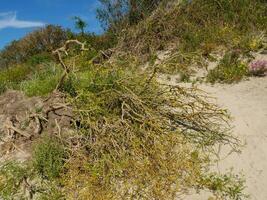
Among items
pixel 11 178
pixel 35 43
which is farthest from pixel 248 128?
pixel 35 43

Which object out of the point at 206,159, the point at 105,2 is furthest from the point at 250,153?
the point at 105,2

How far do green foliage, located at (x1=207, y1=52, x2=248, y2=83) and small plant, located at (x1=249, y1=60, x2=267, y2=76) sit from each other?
114mm

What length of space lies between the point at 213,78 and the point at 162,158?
3974mm

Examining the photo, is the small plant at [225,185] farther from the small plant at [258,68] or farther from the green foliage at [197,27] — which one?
the green foliage at [197,27]

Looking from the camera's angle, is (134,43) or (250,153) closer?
(250,153)

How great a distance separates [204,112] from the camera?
7.07 meters

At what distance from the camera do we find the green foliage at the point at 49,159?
18.5ft

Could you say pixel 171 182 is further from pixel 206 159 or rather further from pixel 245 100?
pixel 245 100

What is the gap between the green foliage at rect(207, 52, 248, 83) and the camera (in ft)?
29.9

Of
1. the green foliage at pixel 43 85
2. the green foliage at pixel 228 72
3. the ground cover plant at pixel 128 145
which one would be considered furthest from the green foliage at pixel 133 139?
the green foliage at pixel 228 72

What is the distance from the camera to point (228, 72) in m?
9.27

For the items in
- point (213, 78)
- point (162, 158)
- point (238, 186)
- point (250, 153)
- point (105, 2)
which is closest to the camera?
point (238, 186)

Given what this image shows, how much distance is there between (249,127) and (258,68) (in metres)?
2.65

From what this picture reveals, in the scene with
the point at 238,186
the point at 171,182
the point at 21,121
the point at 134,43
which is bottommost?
the point at 238,186
